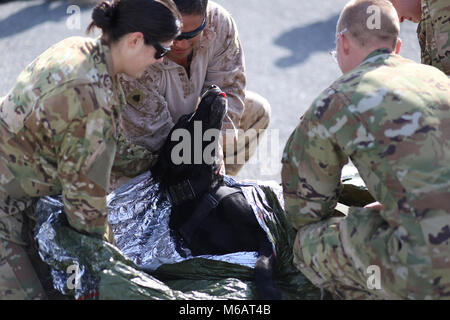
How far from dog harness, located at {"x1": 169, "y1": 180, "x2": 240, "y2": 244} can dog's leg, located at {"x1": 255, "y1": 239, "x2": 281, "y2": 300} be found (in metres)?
0.29

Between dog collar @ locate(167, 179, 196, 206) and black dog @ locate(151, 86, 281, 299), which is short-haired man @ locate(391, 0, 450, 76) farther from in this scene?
dog collar @ locate(167, 179, 196, 206)

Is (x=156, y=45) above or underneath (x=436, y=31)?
above

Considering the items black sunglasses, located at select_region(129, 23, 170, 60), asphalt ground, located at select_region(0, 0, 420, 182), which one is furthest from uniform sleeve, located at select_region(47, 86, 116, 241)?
asphalt ground, located at select_region(0, 0, 420, 182)

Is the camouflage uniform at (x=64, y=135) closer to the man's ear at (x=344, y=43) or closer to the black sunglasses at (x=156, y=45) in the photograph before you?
the black sunglasses at (x=156, y=45)

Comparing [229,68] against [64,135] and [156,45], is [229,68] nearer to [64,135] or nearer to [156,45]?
[156,45]

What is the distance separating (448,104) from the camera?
Result: 6.49 feet

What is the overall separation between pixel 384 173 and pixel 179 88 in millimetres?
1327

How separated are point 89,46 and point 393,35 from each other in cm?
116

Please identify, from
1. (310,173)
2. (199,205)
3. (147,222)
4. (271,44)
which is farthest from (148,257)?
(271,44)

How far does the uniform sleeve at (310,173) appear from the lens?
6.75 feet

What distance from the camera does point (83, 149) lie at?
6.51 ft

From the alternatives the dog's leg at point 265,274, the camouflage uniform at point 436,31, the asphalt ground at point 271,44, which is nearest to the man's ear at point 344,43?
the dog's leg at point 265,274

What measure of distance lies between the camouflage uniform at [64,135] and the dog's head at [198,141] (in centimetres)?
46

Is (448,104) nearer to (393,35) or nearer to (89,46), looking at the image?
(393,35)
